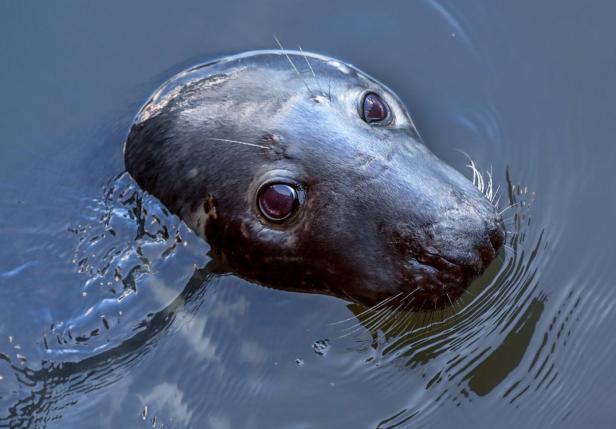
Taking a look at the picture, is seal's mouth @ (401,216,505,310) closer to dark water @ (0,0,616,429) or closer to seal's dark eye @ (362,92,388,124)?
dark water @ (0,0,616,429)

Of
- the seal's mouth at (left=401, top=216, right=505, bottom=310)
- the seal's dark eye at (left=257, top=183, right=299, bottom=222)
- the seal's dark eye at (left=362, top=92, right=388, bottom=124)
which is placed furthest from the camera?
the seal's dark eye at (left=362, top=92, right=388, bottom=124)

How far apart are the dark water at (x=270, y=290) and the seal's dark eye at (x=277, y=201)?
513 millimetres

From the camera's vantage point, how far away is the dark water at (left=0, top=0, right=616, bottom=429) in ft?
15.9

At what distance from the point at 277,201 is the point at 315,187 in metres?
0.18

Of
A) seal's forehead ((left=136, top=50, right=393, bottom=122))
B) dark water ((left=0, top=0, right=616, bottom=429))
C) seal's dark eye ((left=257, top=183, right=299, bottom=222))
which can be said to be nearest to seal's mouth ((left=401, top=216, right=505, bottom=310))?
dark water ((left=0, top=0, right=616, bottom=429))

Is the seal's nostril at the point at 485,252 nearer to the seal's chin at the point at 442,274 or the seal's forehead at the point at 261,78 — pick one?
the seal's chin at the point at 442,274

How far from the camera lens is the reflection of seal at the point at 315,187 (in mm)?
4328

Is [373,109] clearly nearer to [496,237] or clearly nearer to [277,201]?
[277,201]

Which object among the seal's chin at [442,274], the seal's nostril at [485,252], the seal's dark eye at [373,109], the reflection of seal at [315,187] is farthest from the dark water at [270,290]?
the seal's dark eye at [373,109]

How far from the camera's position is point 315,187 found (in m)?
4.47

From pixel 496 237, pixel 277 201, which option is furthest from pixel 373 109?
pixel 496 237

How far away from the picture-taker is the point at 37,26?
6.09 m

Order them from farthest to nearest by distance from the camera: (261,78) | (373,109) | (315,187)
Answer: (261,78), (373,109), (315,187)

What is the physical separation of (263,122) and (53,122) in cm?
167
